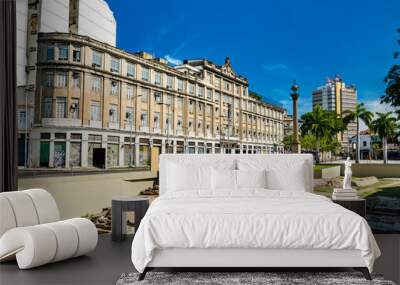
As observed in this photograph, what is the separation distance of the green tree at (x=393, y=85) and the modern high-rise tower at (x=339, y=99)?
16.6 inches

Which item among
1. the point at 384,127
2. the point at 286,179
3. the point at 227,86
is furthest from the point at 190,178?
the point at 384,127

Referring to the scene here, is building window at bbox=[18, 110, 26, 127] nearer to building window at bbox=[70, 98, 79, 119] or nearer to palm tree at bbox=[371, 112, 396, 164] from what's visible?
building window at bbox=[70, 98, 79, 119]

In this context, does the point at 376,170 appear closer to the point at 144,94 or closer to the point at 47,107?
the point at 144,94

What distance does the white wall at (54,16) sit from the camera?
17.9 ft

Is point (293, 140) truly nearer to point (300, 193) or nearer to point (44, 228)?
point (300, 193)

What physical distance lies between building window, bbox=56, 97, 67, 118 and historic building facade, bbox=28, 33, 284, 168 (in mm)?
12

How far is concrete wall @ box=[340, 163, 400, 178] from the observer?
5859 millimetres

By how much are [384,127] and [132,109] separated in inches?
140

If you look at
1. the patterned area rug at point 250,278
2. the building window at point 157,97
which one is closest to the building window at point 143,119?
the building window at point 157,97

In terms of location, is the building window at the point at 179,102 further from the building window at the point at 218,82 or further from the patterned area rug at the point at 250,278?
the patterned area rug at the point at 250,278

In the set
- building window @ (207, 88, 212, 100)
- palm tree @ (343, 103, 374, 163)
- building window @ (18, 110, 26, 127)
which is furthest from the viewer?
building window @ (207, 88, 212, 100)

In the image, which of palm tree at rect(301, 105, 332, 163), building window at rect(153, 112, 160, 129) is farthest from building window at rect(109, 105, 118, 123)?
palm tree at rect(301, 105, 332, 163)

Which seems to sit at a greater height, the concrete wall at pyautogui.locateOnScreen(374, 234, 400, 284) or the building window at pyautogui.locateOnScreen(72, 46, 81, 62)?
the building window at pyautogui.locateOnScreen(72, 46, 81, 62)

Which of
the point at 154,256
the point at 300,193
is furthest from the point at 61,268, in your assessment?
the point at 300,193
